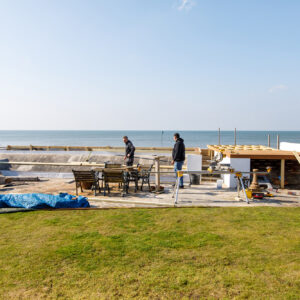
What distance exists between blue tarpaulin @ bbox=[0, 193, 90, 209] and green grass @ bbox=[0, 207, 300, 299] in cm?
52

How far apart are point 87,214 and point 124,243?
2036 millimetres

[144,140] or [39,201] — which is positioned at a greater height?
[39,201]

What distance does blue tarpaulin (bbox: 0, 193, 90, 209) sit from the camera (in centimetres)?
666

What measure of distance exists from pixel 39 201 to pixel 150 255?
3.76 m

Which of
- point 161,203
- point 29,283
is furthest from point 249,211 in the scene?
point 29,283

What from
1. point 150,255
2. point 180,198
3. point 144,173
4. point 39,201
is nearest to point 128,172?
point 144,173

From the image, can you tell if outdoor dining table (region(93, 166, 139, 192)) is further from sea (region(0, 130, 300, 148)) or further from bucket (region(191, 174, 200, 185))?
sea (region(0, 130, 300, 148))

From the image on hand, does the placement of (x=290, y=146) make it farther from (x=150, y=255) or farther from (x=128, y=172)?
(x=150, y=255)

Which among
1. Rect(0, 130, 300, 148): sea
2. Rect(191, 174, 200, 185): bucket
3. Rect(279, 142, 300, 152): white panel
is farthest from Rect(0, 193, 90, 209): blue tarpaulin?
Rect(0, 130, 300, 148): sea

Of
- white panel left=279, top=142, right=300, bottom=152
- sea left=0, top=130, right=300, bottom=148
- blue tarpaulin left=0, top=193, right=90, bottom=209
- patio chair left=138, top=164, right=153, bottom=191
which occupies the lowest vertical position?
sea left=0, top=130, right=300, bottom=148

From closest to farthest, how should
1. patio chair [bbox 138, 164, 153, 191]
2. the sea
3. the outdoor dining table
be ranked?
the outdoor dining table, patio chair [bbox 138, 164, 153, 191], the sea

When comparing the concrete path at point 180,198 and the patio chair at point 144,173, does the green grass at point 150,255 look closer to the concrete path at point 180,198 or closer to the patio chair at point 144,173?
the concrete path at point 180,198

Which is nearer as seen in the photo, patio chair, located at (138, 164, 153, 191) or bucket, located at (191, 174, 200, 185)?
patio chair, located at (138, 164, 153, 191)

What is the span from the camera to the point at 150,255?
4.02 metres
